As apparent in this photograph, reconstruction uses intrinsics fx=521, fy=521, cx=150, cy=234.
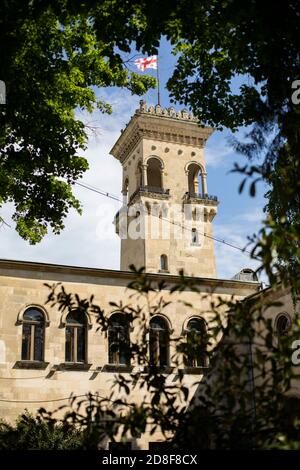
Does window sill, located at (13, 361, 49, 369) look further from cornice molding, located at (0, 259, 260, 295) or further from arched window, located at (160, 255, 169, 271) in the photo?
arched window, located at (160, 255, 169, 271)

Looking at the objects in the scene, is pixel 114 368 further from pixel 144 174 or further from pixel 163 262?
pixel 144 174

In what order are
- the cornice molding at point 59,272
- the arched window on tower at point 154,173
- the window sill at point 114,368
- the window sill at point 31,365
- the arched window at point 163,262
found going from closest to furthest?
the window sill at point 31,365 < the cornice molding at point 59,272 < the window sill at point 114,368 < the arched window at point 163,262 < the arched window on tower at point 154,173

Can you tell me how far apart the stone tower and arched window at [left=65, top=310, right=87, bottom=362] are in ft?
58.2

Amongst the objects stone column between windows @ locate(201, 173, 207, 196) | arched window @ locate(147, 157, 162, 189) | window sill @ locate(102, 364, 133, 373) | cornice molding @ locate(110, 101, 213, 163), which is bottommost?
window sill @ locate(102, 364, 133, 373)

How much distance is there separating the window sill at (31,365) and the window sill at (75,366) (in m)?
0.63

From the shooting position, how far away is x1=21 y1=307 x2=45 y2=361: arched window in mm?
20406

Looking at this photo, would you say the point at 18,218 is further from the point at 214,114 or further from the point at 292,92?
the point at 292,92

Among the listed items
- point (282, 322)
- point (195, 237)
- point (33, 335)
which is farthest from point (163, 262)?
point (33, 335)

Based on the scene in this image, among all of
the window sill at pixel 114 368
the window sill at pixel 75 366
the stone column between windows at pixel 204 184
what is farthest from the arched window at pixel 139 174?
the window sill at pixel 75 366

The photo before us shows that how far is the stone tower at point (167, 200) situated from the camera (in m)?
40.3

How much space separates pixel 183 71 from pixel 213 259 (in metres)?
30.3

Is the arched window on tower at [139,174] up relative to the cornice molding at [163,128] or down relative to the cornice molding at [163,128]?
down

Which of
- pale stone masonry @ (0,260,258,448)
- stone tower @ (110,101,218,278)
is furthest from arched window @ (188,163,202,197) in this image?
pale stone masonry @ (0,260,258,448)

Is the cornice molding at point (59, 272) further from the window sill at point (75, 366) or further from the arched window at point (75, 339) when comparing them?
the window sill at point (75, 366)
